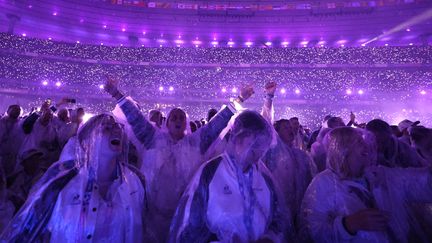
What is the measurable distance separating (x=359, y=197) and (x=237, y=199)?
0.93 m

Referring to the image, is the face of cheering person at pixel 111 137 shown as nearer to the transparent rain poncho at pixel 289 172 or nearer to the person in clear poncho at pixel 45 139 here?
the transparent rain poncho at pixel 289 172

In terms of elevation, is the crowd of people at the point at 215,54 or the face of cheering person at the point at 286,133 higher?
the crowd of people at the point at 215,54

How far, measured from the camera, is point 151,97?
2372 centimetres

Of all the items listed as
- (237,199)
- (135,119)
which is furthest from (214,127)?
(237,199)

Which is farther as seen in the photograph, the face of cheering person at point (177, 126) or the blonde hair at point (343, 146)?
the face of cheering person at point (177, 126)

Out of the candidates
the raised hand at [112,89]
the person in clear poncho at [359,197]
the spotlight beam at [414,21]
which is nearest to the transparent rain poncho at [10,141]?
the raised hand at [112,89]

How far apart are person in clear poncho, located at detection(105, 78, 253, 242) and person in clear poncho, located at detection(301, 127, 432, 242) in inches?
51.3

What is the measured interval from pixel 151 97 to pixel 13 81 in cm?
1101

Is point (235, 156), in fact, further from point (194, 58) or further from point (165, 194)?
point (194, 58)

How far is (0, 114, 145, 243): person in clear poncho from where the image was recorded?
1.79 metres

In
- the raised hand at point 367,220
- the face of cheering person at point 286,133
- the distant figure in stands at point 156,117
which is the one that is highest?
the distant figure in stands at point 156,117

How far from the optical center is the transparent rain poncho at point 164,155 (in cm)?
281

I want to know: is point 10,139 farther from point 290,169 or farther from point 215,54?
point 215,54

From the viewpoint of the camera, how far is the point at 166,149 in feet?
10.2
